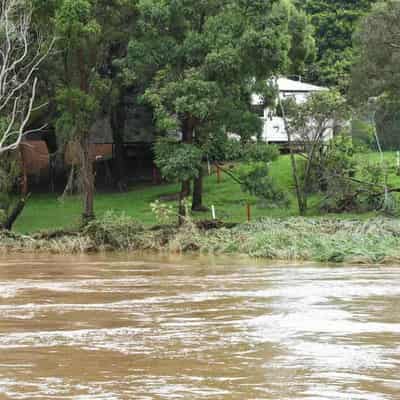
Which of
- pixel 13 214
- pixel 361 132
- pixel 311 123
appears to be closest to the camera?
pixel 13 214

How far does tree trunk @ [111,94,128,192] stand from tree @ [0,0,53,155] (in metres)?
9.63

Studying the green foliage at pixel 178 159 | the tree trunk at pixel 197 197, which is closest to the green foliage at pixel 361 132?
the tree trunk at pixel 197 197

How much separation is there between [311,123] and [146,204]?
28.8ft

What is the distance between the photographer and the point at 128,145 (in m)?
53.8

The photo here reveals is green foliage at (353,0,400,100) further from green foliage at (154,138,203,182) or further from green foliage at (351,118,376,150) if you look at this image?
green foliage at (154,138,203,182)

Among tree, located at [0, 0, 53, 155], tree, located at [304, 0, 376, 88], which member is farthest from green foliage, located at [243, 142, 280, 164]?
tree, located at [304, 0, 376, 88]

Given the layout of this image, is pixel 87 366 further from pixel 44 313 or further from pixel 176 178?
pixel 176 178

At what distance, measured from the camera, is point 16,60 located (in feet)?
127

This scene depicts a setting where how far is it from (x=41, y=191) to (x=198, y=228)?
1963 centimetres

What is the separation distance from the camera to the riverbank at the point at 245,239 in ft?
88.2

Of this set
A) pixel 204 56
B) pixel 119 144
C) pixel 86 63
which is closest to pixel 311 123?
pixel 204 56

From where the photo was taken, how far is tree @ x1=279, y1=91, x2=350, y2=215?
41594 millimetres

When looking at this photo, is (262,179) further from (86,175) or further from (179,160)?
(86,175)

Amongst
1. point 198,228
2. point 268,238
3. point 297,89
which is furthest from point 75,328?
point 297,89
